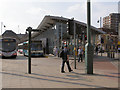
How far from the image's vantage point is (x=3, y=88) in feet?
24.6

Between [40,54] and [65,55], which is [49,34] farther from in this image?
[65,55]

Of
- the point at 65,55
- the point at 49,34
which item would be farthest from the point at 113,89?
the point at 49,34

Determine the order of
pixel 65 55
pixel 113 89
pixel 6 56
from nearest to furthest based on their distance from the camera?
pixel 113 89 < pixel 65 55 < pixel 6 56

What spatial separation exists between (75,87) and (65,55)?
4.28 m

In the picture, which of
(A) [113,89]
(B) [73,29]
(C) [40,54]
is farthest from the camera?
(C) [40,54]

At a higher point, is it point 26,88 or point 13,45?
point 13,45

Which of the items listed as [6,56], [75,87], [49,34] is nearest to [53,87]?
[75,87]

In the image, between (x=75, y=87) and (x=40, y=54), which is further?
(x=40, y=54)

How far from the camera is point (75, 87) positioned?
7652 millimetres

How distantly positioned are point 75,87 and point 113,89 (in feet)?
→ 4.82

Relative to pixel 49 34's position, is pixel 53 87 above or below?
below

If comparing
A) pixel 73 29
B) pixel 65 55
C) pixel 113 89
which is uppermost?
pixel 73 29

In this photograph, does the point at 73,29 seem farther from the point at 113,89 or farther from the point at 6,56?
the point at 6,56

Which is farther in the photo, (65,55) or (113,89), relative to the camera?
(65,55)
